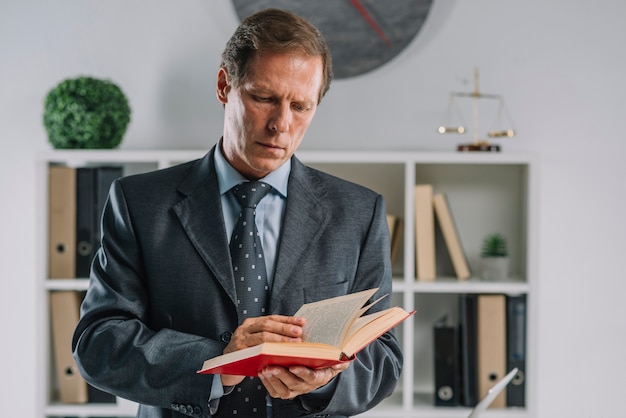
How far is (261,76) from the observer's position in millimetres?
1281

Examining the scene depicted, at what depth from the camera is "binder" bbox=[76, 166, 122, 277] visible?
2.41m

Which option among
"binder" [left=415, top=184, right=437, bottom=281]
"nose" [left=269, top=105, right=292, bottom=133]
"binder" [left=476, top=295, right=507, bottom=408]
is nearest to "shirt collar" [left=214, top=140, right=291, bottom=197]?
"nose" [left=269, top=105, right=292, bottom=133]

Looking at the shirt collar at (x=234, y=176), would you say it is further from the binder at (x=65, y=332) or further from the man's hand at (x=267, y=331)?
the binder at (x=65, y=332)

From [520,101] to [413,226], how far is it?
556mm

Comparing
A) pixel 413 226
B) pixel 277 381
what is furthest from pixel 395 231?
pixel 277 381

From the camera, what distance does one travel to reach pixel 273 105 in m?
1.30

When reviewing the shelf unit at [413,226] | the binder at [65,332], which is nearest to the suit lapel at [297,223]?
the shelf unit at [413,226]

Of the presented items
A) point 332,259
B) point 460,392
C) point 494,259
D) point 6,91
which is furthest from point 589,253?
point 6,91

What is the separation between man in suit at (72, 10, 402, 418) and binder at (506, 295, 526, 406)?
3.57 ft

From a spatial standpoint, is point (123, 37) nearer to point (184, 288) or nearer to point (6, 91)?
point (6, 91)

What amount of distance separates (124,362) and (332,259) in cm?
38

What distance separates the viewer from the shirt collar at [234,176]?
1.39 metres

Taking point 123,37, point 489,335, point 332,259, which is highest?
point 123,37

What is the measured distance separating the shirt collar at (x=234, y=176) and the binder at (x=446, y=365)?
1.18 m
